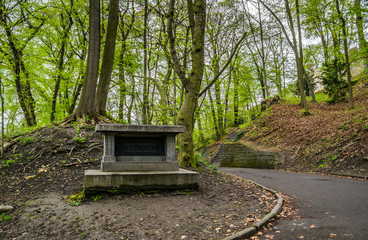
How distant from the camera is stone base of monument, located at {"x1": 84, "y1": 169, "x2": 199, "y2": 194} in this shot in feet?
16.5

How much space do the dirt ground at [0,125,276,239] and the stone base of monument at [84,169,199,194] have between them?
7.2 inches

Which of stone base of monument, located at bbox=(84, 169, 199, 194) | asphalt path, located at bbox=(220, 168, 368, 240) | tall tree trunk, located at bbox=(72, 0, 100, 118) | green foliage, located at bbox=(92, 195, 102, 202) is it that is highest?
tall tree trunk, located at bbox=(72, 0, 100, 118)

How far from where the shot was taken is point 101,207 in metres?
4.45

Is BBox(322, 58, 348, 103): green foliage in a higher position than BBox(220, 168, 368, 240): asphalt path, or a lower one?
higher

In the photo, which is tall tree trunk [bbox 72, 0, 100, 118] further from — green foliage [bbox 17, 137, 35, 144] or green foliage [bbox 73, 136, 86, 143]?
green foliage [bbox 17, 137, 35, 144]

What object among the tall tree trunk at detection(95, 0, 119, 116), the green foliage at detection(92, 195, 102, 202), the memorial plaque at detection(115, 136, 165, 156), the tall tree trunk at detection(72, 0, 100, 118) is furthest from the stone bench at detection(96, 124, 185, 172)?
the tall tree trunk at detection(95, 0, 119, 116)

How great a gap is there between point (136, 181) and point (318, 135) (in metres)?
11.9

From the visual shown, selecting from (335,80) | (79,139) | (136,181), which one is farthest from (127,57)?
(335,80)

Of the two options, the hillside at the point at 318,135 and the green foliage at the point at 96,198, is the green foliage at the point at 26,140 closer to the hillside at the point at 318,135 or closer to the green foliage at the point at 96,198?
the green foliage at the point at 96,198

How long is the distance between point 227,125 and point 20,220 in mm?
26717

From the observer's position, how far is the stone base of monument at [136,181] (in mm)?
5027

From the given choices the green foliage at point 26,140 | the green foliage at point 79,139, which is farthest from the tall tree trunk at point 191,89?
the green foliage at point 26,140

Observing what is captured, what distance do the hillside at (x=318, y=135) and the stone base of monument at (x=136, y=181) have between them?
7379 mm

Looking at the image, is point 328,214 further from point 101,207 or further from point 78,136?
point 78,136
